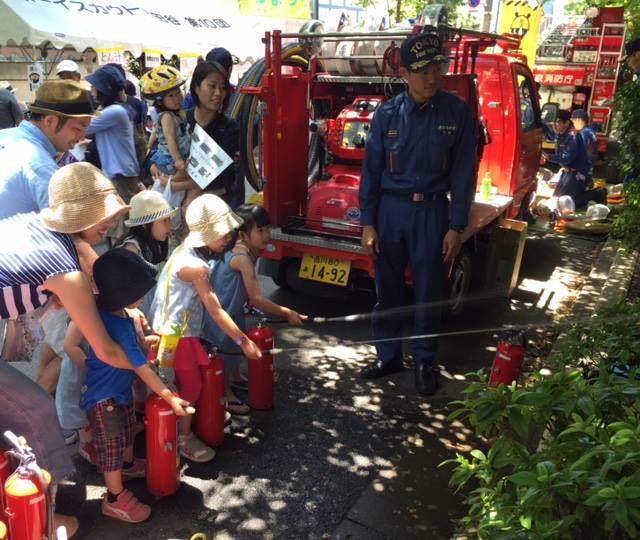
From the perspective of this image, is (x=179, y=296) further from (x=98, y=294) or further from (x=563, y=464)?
(x=563, y=464)

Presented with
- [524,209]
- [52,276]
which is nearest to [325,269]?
[52,276]

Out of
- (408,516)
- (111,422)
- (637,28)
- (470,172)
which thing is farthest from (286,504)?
(637,28)

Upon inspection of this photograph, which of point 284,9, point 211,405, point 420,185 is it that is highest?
point 284,9

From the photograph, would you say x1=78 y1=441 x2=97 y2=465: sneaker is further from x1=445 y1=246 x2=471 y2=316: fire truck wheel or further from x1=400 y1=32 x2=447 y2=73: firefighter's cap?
x1=445 y1=246 x2=471 y2=316: fire truck wheel

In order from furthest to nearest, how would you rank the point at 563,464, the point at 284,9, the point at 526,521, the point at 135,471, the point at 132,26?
the point at 284,9
the point at 132,26
the point at 135,471
the point at 563,464
the point at 526,521

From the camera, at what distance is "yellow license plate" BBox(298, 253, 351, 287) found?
4602 mm

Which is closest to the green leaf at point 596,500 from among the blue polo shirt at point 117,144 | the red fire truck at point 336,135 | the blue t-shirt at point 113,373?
the blue t-shirt at point 113,373

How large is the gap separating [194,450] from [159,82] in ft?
8.70

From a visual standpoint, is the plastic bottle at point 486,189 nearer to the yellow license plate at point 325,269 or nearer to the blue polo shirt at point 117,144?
the yellow license plate at point 325,269

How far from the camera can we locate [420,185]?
12.5 feet

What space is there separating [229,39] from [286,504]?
10.5m

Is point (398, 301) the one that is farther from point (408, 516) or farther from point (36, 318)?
point (36, 318)

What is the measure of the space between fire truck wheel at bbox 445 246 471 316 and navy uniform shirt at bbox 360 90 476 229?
1111 millimetres

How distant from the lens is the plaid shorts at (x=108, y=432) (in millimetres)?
2594
